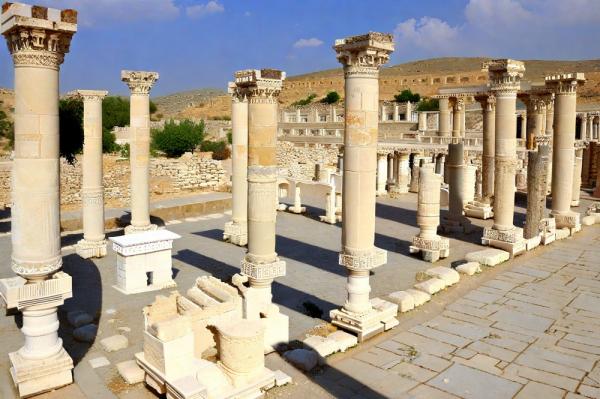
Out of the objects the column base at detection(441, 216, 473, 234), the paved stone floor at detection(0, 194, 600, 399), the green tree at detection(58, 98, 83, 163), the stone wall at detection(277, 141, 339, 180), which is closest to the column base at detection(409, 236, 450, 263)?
the paved stone floor at detection(0, 194, 600, 399)

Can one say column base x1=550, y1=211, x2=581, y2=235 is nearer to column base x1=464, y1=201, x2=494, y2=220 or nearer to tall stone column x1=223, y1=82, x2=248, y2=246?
column base x1=464, y1=201, x2=494, y2=220

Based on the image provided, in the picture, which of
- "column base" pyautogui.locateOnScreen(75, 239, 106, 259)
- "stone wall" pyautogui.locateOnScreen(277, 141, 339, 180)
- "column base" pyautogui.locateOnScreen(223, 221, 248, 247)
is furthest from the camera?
"stone wall" pyautogui.locateOnScreen(277, 141, 339, 180)

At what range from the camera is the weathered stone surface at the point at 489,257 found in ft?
40.8

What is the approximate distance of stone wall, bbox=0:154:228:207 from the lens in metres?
22.7

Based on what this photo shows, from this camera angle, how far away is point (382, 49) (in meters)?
8.32

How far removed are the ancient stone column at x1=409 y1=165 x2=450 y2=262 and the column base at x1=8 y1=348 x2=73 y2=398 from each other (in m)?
8.87

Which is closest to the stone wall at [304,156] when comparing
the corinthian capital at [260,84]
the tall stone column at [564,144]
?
the tall stone column at [564,144]

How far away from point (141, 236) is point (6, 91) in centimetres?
6221

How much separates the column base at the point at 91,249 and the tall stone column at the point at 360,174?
728cm

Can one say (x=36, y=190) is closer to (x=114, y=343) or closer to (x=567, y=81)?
(x=114, y=343)

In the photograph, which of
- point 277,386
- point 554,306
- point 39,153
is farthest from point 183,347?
point 554,306

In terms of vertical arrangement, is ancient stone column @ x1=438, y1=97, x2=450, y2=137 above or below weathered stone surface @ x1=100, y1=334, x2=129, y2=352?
above

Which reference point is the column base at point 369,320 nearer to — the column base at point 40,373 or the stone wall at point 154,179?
the column base at point 40,373

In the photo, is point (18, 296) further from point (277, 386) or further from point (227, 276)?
point (227, 276)
